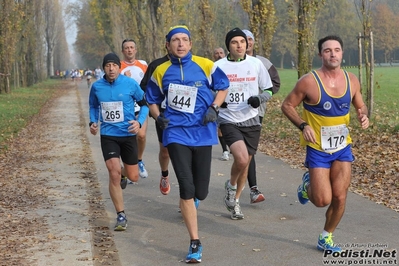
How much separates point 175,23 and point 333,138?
34.2 meters

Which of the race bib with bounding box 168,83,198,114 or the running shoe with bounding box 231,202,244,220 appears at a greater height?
the race bib with bounding box 168,83,198,114

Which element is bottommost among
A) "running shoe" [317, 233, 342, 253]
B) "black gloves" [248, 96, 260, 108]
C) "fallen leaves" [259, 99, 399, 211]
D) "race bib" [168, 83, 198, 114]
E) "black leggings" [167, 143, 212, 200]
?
"fallen leaves" [259, 99, 399, 211]

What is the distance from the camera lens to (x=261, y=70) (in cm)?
824

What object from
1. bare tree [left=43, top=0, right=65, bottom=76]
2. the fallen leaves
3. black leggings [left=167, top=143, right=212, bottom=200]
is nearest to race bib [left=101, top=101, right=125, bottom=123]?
black leggings [left=167, top=143, right=212, bottom=200]

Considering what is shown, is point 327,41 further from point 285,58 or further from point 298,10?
point 285,58

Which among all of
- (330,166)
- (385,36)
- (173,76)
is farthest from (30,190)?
(385,36)

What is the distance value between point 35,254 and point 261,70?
3317 millimetres

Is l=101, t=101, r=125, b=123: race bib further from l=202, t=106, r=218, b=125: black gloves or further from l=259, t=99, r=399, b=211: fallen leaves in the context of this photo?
l=259, t=99, r=399, b=211: fallen leaves

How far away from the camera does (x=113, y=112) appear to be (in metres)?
8.20

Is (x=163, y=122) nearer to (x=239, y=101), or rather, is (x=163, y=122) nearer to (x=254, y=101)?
(x=254, y=101)

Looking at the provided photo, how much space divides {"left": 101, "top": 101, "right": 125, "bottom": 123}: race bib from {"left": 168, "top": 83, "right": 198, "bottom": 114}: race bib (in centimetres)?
156

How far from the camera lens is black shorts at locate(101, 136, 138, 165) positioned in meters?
8.02

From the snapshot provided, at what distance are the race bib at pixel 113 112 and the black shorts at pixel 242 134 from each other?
3.90 feet

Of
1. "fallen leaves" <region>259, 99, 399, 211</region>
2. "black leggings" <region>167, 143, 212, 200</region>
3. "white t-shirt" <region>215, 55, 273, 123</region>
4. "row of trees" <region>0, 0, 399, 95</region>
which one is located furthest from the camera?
"row of trees" <region>0, 0, 399, 95</region>
